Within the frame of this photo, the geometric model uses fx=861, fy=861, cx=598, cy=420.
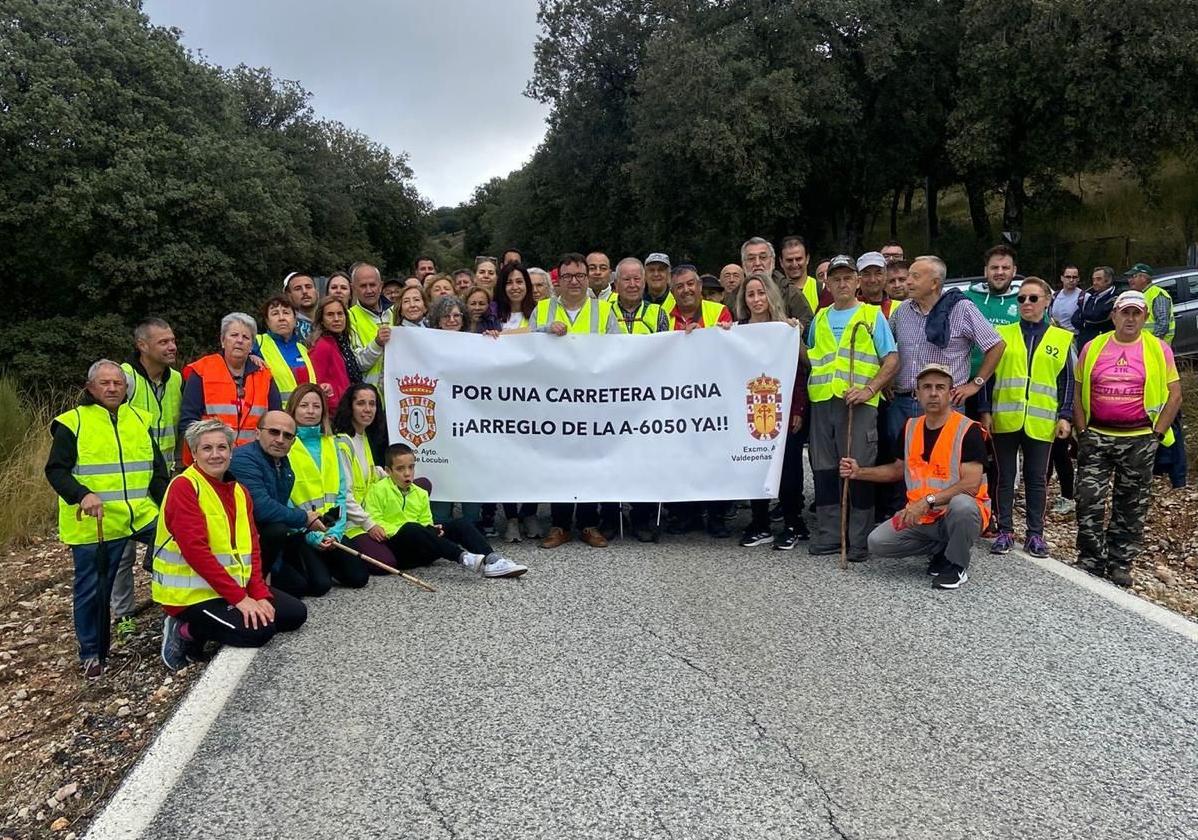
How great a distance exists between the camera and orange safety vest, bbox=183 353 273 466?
5.60 metres

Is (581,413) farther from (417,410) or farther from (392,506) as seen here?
(392,506)

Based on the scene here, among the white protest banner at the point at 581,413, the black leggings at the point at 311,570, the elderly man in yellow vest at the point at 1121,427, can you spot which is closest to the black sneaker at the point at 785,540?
the white protest banner at the point at 581,413

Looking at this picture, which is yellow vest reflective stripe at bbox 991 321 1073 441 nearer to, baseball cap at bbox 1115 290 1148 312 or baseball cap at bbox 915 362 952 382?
baseball cap at bbox 1115 290 1148 312

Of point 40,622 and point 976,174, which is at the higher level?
point 976,174

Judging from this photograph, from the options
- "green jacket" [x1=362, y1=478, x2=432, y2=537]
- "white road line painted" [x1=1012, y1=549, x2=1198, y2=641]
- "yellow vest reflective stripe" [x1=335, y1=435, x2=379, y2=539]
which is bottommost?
"white road line painted" [x1=1012, y1=549, x2=1198, y2=641]

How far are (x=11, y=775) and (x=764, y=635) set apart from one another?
3.58 metres

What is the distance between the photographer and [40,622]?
6184 millimetres

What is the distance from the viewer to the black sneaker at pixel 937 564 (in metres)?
5.46

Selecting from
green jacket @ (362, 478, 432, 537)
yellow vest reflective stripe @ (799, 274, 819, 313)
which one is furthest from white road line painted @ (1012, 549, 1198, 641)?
green jacket @ (362, 478, 432, 537)

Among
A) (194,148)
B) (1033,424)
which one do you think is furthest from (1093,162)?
(194,148)

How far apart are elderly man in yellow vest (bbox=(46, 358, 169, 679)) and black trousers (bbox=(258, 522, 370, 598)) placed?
733 mm

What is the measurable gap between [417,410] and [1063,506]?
5.92m

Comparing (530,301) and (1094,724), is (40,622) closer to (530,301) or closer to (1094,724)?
(530,301)

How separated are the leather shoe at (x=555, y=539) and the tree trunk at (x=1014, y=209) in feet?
73.0
